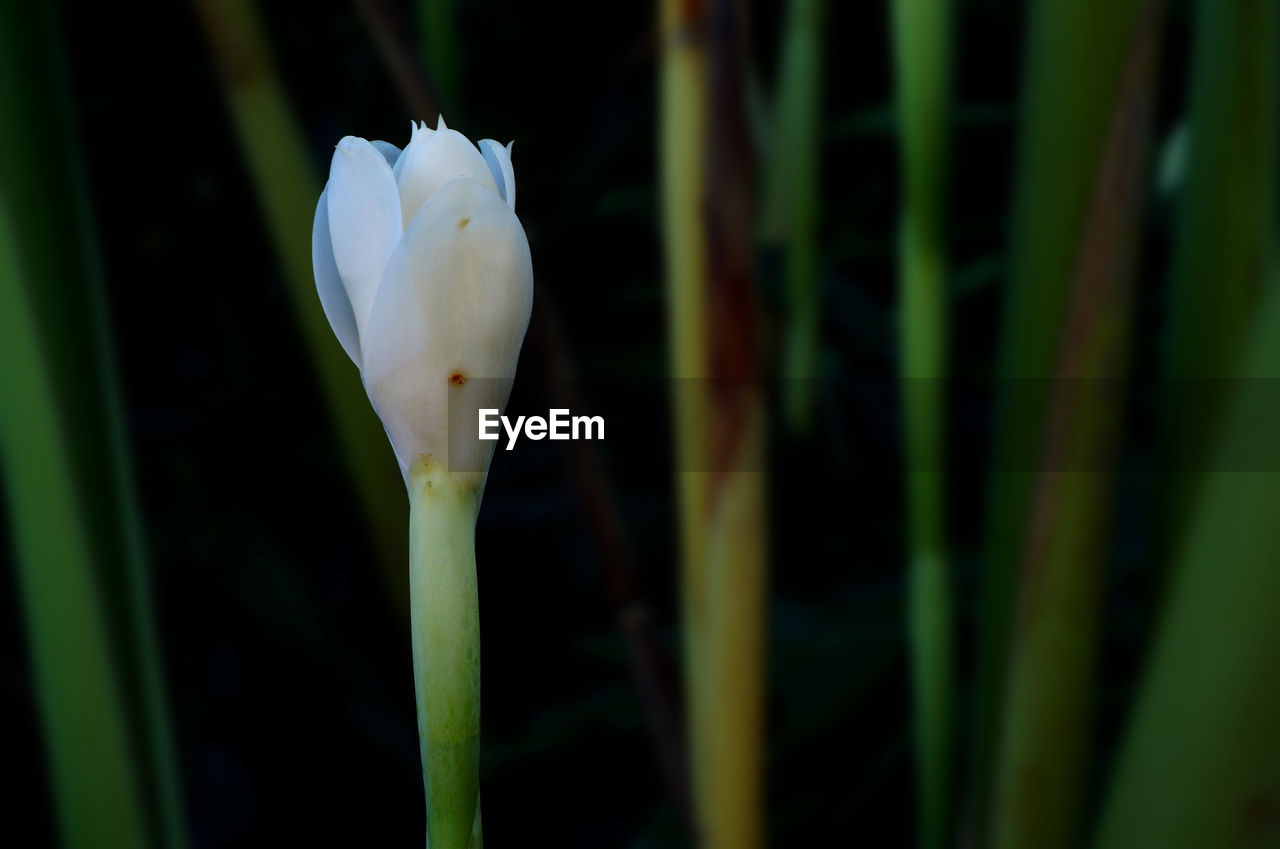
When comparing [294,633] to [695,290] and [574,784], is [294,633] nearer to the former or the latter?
[574,784]

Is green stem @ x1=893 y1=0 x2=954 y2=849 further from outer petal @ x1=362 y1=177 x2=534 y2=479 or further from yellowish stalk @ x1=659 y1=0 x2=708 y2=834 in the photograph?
outer petal @ x1=362 y1=177 x2=534 y2=479

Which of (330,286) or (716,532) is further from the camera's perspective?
(716,532)

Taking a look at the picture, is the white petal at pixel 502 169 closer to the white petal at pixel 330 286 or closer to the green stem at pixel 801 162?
the white petal at pixel 330 286

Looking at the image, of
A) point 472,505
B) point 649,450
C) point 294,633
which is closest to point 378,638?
point 294,633

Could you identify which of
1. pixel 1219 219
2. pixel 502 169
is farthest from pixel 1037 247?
pixel 502 169

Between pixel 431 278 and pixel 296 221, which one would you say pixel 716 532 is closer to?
pixel 431 278

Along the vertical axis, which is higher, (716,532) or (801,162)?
(801,162)

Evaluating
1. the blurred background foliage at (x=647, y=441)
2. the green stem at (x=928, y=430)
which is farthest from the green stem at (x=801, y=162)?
the green stem at (x=928, y=430)
